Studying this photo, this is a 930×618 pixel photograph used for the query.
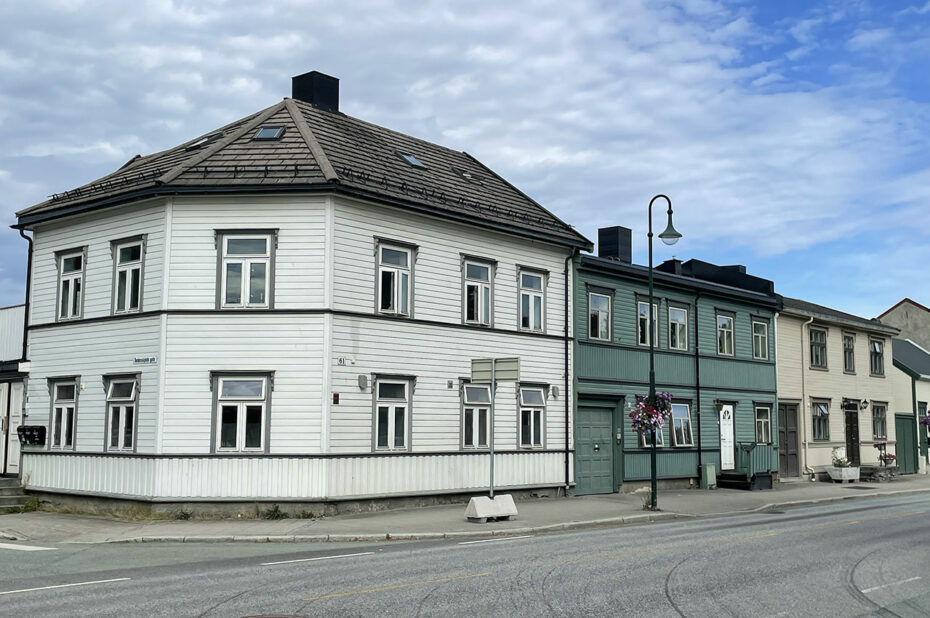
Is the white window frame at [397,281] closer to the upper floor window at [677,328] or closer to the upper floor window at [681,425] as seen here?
the upper floor window at [677,328]

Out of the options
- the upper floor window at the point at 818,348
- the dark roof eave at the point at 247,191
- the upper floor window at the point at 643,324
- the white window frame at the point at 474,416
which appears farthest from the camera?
the upper floor window at the point at 818,348

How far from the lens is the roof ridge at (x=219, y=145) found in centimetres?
2084

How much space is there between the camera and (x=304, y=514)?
19812mm

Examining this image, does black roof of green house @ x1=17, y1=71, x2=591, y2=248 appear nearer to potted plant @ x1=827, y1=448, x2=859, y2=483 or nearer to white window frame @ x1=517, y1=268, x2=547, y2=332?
white window frame @ x1=517, y1=268, x2=547, y2=332

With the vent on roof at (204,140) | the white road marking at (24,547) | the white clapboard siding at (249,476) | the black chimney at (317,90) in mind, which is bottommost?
the white road marking at (24,547)

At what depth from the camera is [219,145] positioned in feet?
73.2

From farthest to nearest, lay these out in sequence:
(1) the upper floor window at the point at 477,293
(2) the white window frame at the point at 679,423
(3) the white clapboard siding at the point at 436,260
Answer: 1. (2) the white window frame at the point at 679,423
2. (1) the upper floor window at the point at 477,293
3. (3) the white clapboard siding at the point at 436,260

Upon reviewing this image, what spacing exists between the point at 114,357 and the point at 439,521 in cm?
855

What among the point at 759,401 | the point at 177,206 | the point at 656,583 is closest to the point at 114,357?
the point at 177,206

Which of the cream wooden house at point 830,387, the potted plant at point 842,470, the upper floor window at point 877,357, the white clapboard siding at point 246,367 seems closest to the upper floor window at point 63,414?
the white clapboard siding at point 246,367

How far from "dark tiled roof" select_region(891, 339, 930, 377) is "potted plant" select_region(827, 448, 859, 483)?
1070 cm

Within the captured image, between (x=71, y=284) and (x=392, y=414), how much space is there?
28.7 feet

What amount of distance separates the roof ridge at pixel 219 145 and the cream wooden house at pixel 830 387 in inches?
843

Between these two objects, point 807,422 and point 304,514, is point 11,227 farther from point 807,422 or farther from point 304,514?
point 807,422
